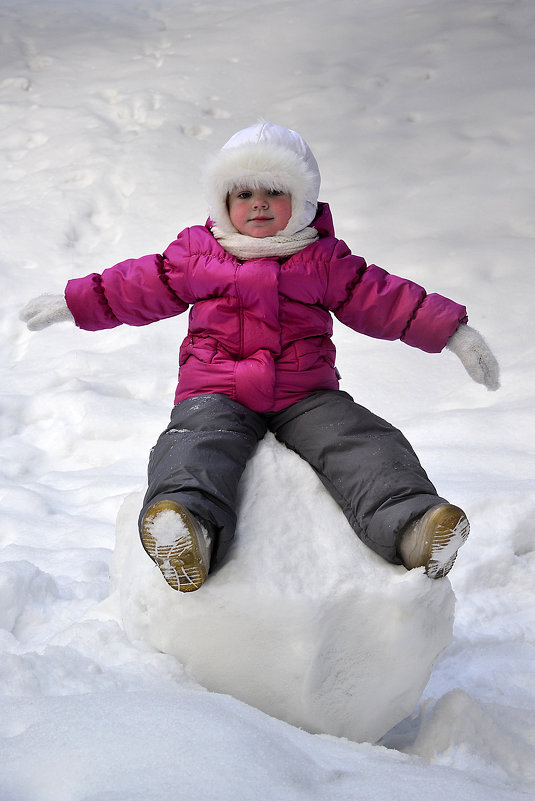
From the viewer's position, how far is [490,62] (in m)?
5.30

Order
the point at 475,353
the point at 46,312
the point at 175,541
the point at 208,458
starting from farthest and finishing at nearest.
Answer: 1. the point at 46,312
2. the point at 475,353
3. the point at 208,458
4. the point at 175,541

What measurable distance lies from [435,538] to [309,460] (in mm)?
389

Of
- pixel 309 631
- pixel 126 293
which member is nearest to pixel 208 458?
pixel 309 631

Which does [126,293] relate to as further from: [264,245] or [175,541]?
[175,541]

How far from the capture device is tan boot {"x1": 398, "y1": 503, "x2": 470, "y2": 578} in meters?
1.34

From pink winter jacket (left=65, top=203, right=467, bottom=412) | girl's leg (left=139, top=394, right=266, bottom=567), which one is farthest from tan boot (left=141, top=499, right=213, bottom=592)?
pink winter jacket (left=65, top=203, right=467, bottom=412)

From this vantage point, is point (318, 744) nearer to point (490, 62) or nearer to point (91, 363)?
point (91, 363)

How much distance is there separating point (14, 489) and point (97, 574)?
65cm

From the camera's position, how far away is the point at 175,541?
1300mm

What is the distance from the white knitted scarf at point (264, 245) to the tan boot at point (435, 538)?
0.73 m

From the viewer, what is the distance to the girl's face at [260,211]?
183 cm

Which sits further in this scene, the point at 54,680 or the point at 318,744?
the point at 54,680

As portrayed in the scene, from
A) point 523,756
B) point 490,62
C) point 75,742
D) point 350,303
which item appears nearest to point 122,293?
point 350,303

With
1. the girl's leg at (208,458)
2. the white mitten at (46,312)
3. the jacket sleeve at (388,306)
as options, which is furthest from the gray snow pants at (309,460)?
the white mitten at (46,312)
